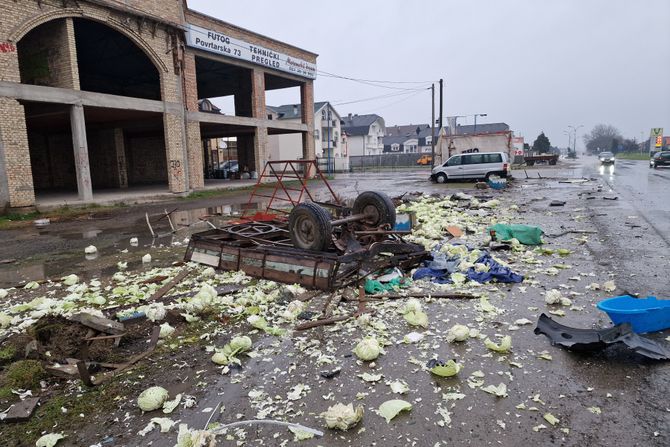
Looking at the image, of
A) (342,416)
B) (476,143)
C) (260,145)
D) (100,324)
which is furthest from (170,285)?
(476,143)

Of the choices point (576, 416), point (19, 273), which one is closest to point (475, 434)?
point (576, 416)

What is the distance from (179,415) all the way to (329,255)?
2.90m

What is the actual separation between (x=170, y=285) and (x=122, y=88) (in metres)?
26.9

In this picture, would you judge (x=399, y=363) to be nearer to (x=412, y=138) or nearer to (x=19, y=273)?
(x=19, y=273)

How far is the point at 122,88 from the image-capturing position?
27.8m

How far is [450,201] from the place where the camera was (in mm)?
14758

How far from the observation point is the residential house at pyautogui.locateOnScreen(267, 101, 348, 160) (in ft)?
169

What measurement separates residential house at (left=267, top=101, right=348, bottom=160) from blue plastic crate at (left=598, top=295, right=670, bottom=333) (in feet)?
152

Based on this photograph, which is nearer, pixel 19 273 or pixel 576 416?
pixel 576 416

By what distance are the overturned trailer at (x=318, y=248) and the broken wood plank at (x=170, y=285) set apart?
0.47m

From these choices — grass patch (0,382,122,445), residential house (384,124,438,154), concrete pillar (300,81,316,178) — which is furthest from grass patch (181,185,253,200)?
residential house (384,124,438,154)

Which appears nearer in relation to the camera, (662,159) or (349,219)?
(349,219)

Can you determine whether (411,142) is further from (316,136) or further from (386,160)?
(316,136)

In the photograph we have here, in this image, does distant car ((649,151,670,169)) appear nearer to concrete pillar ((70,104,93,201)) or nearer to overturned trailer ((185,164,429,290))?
overturned trailer ((185,164,429,290))
